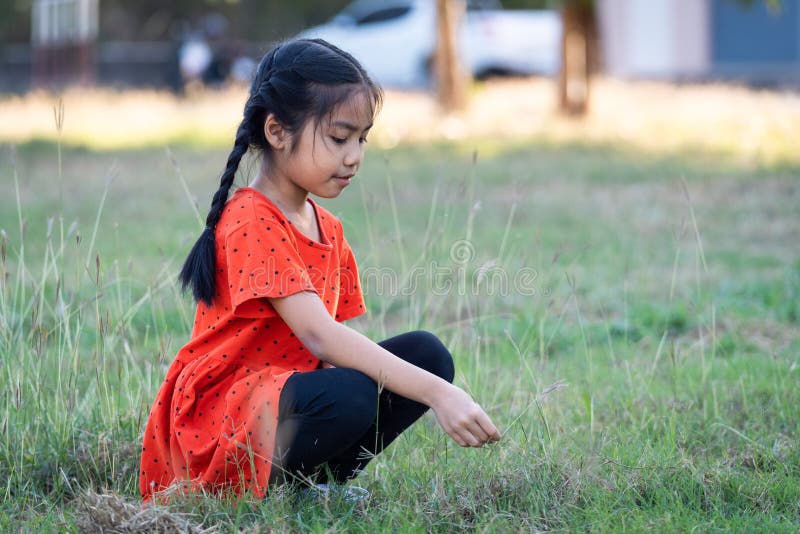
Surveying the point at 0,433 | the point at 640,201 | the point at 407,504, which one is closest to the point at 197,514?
the point at 407,504

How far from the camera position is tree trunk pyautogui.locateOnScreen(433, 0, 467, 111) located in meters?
11.5

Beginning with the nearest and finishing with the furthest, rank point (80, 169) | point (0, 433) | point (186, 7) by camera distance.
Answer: point (0, 433), point (80, 169), point (186, 7)

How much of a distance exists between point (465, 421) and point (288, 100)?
0.82 m

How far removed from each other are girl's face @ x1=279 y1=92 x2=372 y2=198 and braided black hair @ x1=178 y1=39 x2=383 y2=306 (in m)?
0.02

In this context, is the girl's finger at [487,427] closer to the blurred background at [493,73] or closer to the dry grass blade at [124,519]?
the dry grass blade at [124,519]

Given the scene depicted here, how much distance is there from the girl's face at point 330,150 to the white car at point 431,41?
1615 cm

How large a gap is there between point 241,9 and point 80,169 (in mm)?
22985

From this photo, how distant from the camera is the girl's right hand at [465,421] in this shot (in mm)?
2051

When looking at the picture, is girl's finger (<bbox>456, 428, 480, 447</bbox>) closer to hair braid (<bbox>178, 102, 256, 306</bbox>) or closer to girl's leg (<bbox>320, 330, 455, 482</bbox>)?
girl's leg (<bbox>320, 330, 455, 482</bbox>)

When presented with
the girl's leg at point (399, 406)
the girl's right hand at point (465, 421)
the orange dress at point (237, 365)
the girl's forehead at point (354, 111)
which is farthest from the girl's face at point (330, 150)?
the girl's right hand at point (465, 421)

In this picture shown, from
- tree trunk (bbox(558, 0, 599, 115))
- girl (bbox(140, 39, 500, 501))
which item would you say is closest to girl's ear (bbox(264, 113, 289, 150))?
girl (bbox(140, 39, 500, 501))

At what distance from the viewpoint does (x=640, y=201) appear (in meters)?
7.03

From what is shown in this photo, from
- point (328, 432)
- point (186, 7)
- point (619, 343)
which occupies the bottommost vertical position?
point (619, 343)

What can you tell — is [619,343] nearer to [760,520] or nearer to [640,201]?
[760,520]
